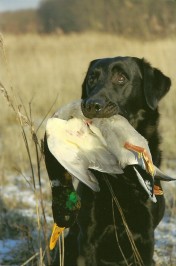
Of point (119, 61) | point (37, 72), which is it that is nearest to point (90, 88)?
point (119, 61)

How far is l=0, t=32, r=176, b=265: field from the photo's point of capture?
14.7 ft

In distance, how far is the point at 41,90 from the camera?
995 centimetres

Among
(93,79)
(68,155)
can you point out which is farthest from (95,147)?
(93,79)

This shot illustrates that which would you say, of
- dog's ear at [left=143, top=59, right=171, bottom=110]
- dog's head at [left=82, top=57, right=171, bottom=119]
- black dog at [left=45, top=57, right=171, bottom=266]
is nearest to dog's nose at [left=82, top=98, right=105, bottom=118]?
black dog at [left=45, top=57, right=171, bottom=266]

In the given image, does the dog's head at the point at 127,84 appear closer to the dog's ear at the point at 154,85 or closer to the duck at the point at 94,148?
the dog's ear at the point at 154,85

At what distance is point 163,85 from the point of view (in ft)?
10.7

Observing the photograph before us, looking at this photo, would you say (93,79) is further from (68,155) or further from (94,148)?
(68,155)

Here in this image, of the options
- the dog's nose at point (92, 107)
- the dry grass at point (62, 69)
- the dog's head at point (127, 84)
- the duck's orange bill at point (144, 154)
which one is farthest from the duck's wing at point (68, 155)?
the dry grass at point (62, 69)

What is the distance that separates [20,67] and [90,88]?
8980 mm

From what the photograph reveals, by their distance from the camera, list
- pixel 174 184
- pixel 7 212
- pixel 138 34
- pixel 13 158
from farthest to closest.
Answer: pixel 138 34 → pixel 13 158 → pixel 174 184 → pixel 7 212

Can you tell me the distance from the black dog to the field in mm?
323

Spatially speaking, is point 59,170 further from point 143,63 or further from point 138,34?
point 138,34

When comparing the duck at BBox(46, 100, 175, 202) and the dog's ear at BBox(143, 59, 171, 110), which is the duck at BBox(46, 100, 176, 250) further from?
the dog's ear at BBox(143, 59, 171, 110)

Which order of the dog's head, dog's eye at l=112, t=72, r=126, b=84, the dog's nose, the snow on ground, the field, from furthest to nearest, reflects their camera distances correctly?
the field < the snow on ground < dog's eye at l=112, t=72, r=126, b=84 < the dog's head < the dog's nose
